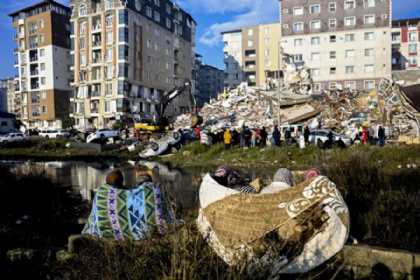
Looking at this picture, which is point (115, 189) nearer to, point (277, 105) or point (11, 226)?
point (11, 226)

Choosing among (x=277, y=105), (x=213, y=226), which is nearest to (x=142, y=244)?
(x=213, y=226)

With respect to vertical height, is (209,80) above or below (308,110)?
above

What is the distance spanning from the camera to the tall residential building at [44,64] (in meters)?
68.8

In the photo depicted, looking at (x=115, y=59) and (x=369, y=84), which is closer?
(x=369, y=84)

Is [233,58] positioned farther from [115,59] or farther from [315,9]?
[115,59]

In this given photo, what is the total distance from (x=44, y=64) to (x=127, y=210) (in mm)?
72908

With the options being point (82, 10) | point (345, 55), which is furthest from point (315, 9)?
point (82, 10)

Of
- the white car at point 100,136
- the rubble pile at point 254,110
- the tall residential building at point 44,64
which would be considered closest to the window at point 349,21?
the rubble pile at point 254,110

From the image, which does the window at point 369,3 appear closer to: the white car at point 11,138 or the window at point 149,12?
the window at point 149,12

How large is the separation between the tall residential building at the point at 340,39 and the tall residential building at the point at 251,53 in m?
15.6

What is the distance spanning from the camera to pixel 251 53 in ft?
279

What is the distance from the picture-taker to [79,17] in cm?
6322

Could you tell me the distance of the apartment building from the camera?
71.8 meters

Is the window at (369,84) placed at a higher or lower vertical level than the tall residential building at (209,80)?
lower
